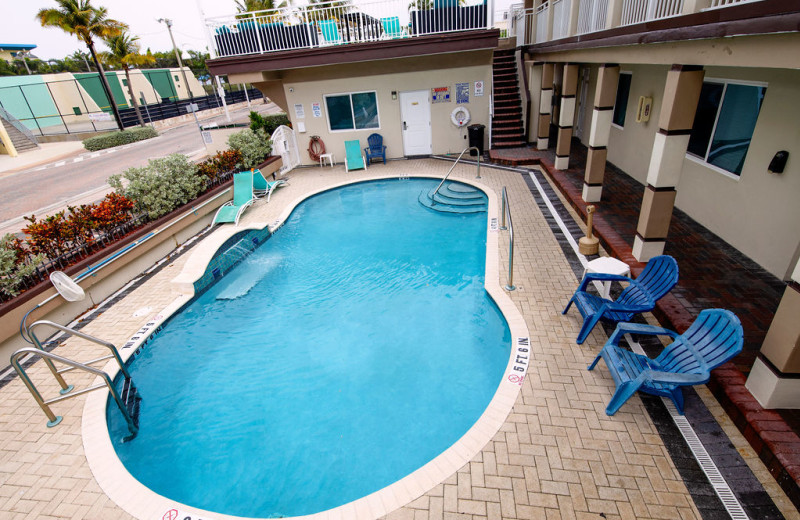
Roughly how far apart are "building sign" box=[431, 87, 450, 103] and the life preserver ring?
0.50 meters

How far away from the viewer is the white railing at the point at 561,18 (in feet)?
31.4

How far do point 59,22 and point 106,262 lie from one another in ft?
79.1

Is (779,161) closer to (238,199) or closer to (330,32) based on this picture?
(238,199)

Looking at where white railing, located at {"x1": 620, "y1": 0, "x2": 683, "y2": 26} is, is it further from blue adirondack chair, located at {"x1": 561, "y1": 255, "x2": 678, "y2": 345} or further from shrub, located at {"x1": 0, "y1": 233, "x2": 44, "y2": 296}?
shrub, located at {"x1": 0, "y1": 233, "x2": 44, "y2": 296}

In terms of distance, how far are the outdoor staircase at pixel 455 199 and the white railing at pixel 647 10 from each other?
506cm

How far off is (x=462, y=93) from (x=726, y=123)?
8913mm

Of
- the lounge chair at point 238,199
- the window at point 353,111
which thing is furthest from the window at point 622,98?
the lounge chair at point 238,199

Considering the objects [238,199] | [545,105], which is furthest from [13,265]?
[545,105]

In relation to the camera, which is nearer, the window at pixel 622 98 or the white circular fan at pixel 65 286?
the white circular fan at pixel 65 286

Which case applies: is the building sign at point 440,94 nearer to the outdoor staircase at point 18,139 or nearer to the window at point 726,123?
the window at point 726,123

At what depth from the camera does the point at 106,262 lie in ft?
25.3

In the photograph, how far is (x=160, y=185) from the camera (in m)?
9.51

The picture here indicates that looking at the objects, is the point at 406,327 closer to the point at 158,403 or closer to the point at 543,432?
the point at 543,432

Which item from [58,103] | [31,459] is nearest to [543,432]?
[31,459]
